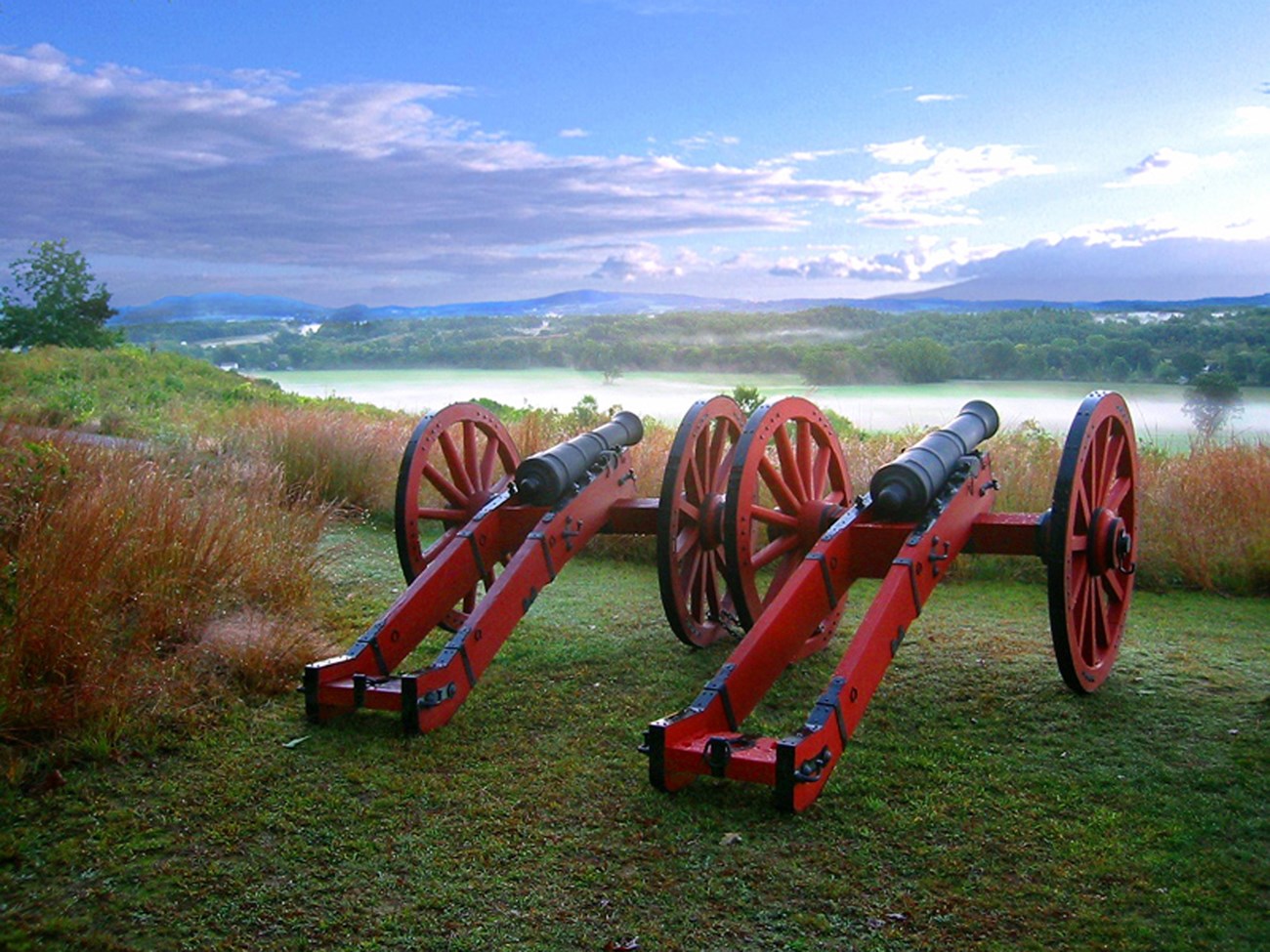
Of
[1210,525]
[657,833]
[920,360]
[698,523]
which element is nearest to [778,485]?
[698,523]

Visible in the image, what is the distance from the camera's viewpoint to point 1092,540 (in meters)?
4.57

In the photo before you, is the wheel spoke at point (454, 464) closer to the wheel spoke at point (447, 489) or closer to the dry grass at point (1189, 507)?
the wheel spoke at point (447, 489)

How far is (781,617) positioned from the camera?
4.14m

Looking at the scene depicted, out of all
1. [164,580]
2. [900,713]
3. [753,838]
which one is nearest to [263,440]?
[164,580]

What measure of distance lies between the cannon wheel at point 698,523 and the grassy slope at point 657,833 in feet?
1.42

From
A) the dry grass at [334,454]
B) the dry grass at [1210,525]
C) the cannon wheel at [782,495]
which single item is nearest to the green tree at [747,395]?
the dry grass at [334,454]

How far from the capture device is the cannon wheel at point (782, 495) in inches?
190

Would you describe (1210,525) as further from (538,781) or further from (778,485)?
(538,781)

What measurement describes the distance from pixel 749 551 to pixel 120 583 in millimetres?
2633

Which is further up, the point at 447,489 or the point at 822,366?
the point at 822,366

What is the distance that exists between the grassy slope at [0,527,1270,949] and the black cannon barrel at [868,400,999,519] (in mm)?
824

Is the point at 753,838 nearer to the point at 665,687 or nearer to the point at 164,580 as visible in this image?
the point at 665,687

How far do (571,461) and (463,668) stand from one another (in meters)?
1.11

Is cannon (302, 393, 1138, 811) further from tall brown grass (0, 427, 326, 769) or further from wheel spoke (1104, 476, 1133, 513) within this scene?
tall brown grass (0, 427, 326, 769)
